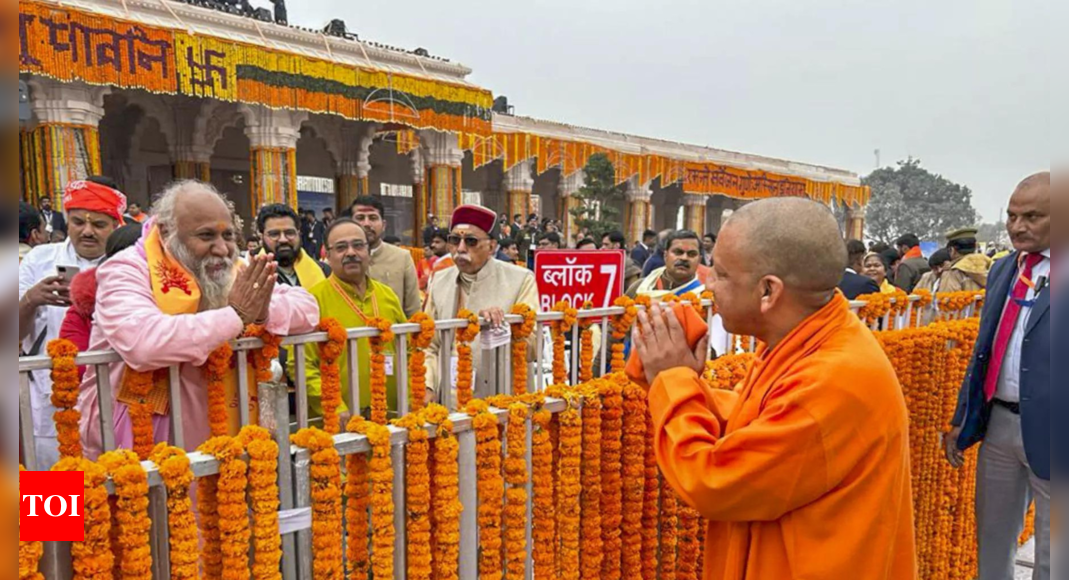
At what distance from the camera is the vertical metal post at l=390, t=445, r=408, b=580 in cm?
177

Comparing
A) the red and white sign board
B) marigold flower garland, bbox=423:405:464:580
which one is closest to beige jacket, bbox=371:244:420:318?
the red and white sign board

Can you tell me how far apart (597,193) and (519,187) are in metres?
2.57

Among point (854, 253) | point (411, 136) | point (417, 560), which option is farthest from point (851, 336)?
point (411, 136)

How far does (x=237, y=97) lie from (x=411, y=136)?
20.3 ft

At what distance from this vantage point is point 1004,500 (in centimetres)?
267

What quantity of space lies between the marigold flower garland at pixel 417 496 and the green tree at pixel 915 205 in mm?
64909

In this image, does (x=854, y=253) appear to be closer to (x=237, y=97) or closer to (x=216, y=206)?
(x=216, y=206)

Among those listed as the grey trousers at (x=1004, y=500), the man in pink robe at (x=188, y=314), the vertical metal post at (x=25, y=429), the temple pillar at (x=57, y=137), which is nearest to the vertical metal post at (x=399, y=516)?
the man in pink robe at (x=188, y=314)

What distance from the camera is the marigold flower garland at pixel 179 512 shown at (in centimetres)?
137

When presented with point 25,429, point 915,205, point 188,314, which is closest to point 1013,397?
point 188,314

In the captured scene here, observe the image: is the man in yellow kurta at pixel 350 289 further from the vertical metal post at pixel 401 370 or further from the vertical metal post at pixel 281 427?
the vertical metal post at pixel 281 427

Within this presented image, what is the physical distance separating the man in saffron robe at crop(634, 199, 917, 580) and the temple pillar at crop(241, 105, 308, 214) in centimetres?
1338

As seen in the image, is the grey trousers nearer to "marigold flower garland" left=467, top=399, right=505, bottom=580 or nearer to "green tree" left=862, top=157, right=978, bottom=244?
"marigold flower garland" left=467, top=399, right=505, bottom=580

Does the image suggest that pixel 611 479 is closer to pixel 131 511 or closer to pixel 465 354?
pixel 465 354
